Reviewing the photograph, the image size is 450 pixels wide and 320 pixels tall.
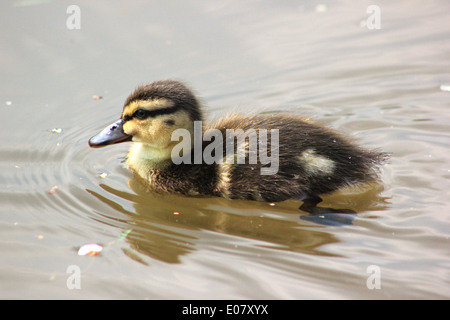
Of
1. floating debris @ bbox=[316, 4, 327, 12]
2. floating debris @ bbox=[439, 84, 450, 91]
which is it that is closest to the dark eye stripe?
floating debris @ bbox=[439, 84, 450, 91]

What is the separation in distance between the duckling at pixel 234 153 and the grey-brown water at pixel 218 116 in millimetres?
98

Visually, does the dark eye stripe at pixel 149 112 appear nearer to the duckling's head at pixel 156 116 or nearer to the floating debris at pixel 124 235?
the duckling's head at pixel 156 116

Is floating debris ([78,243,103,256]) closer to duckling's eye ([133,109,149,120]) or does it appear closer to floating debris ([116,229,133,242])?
floating debris ([116,229,133,242])

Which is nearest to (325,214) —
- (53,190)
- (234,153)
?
(234,153)

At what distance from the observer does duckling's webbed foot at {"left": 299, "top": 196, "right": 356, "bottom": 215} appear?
10.5 feet

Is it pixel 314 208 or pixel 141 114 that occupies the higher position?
pixel 141 114

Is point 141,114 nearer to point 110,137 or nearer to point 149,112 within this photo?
point 149,112

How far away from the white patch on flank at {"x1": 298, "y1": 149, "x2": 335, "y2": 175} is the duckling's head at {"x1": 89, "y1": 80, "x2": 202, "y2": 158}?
0.64 m

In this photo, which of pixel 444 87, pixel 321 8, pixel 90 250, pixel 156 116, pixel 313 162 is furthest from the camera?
pixel 321 8

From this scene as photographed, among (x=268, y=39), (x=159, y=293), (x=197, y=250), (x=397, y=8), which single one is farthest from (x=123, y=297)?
(x=397, y=8)

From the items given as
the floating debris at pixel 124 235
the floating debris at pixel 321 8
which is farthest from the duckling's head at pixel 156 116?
the floating debris at pixel 321 8

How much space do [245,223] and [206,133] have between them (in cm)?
63

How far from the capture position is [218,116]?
12.9 ft

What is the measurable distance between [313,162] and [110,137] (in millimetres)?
1138
